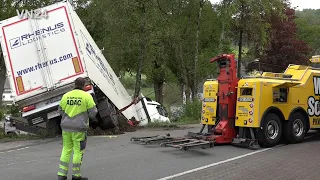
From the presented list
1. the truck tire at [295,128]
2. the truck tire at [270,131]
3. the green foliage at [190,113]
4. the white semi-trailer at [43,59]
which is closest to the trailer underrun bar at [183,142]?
the truck tire at [270,131]

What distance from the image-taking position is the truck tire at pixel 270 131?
37.0 ft

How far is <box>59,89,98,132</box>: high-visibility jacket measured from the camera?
7359mm

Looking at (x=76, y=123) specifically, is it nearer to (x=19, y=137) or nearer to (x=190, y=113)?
(x=19, y=137)

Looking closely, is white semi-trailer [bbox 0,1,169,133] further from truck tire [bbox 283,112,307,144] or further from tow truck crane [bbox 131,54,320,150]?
truck tire [bbox 283,112,307,144]

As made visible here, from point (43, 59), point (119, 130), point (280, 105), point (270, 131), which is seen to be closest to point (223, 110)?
point (270, 131)

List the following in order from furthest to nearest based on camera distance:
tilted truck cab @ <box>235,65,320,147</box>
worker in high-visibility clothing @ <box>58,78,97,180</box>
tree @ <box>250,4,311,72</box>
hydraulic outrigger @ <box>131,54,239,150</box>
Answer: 1. tree @ <box>250,4,311,72</box>
2. hydraulic outrigger @ <box>131,54,239,150</box>
3. tilted truck cab @ <box>235,65,320,147</box>
4. worker in high-visibility clothing @ <box>58,78,97,180</box>

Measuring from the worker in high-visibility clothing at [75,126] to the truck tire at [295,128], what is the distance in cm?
659

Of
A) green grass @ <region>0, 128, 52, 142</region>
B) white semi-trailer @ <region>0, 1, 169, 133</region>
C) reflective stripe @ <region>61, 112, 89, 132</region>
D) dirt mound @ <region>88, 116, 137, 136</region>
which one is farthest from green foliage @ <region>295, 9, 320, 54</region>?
reflective stripe @ <region>61, 112, 89, 132</region>

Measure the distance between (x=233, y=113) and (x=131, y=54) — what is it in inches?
419

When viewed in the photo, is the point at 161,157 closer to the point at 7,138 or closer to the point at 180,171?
the point at 180,171

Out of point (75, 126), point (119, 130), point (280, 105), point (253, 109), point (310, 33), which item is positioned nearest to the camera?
point (75, 126)

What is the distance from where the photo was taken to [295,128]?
12273 mm

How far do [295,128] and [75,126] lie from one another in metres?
7.31

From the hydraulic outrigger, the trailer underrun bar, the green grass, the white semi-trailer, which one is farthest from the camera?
the green grass
